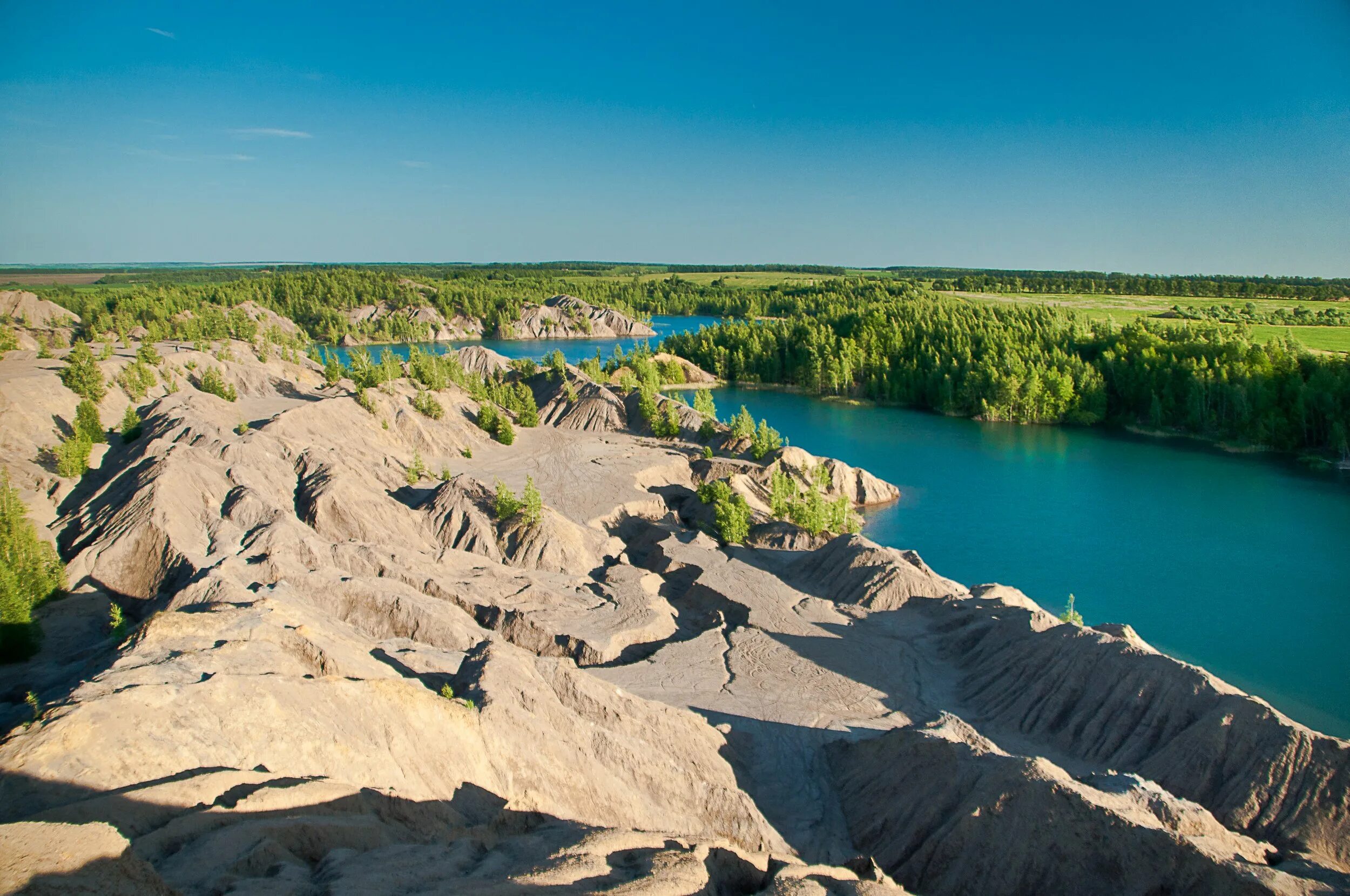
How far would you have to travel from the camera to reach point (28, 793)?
1223cm

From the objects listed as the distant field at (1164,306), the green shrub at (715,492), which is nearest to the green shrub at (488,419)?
the green shrub at (715,492)

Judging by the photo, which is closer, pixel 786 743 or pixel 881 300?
pixel 786 743

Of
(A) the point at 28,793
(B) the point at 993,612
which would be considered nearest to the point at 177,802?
(A) the point at 28,793

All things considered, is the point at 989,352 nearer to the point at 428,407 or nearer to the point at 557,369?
the point at 557,369

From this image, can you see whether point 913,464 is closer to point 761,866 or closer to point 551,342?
point 761,866

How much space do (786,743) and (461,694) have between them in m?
8.84

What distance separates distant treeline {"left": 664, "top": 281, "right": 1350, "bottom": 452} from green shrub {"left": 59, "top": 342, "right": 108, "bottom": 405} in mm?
69961

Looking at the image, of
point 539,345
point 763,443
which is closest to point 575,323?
point 539,345

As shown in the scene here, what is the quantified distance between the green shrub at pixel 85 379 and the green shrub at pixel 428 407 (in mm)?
17819

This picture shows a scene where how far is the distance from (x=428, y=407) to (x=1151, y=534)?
45.3 metres

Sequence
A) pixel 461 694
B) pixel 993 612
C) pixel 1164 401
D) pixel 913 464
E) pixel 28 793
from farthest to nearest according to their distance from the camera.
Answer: pixel 1164 401 → pixel 913 464 → pixel 993 612 → pixel 461 694 → pixel 28 793

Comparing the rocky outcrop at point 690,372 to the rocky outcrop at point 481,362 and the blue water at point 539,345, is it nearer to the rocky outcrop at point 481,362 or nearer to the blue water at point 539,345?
the blue water at point 539,345

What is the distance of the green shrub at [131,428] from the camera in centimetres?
3850

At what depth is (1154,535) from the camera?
4547 centimetres
